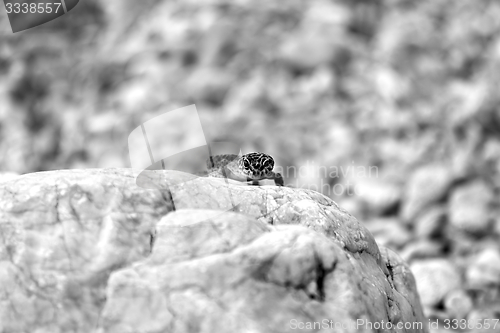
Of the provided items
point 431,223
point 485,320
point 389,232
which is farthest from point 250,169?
point 431,223

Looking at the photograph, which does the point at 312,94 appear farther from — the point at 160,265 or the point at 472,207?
the point at 160,265

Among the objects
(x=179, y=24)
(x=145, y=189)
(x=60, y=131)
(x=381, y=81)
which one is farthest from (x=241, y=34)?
(x=145, y=189)

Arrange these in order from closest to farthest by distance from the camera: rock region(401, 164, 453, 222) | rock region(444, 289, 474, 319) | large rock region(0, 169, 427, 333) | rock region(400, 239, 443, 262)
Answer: large rock region(0, 169, 427, 333) < rock region(444, 289, 474, 319) < rock region(400, 239, 443, 262) < rock region(401, 164, 453, 222)

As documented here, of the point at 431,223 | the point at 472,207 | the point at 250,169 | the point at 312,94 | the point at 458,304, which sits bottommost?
the point at 431,223

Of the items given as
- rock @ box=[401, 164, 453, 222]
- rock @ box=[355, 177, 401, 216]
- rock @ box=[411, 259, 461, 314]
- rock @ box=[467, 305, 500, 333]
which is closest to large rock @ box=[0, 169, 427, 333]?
rock @ box=[467, 305, 500, 333]

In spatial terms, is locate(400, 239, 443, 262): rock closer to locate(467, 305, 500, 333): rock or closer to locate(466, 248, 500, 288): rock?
locate(466, 248, 500, 288): rock

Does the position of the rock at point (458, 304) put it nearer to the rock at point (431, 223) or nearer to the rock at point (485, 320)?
the rock at point (485, 320)
